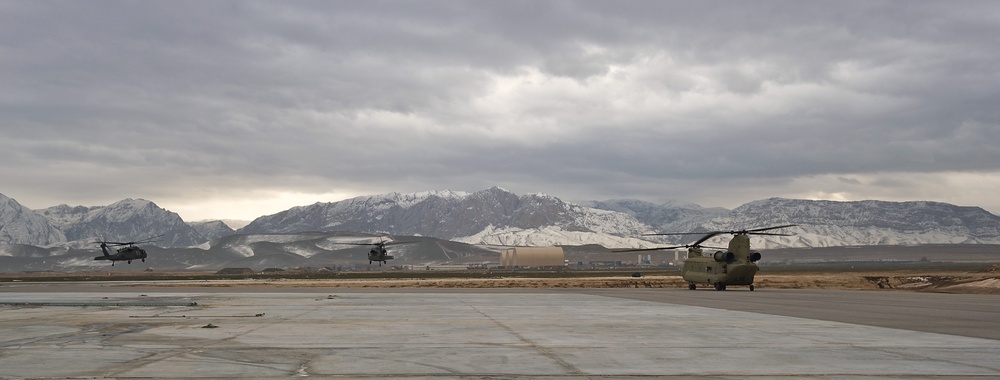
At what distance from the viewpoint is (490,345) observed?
18688 millimetres

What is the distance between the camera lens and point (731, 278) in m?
59.8

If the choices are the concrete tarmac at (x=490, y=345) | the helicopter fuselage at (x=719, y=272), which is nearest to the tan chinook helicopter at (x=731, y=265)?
the helicopter fuselage at (x=719, y=272)

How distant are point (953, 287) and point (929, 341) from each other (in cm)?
5173

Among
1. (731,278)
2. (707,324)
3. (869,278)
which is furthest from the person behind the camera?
(869,278)

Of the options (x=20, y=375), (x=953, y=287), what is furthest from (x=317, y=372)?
(x=953, y=287)

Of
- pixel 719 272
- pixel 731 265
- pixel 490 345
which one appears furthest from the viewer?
pixel 719 272

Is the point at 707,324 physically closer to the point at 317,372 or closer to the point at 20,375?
the point at 317,372

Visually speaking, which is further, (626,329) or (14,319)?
(14,319)

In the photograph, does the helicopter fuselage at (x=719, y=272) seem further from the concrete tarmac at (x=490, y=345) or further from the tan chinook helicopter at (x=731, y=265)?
the concrete tarmac at (x=490, y=345)

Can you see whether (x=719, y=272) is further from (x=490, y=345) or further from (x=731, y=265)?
(x=490, y=345)

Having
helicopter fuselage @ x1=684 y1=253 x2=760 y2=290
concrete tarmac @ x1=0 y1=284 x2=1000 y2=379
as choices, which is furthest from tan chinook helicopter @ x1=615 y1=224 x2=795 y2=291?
concrete tarmac @ x1=0 y1=284 x2=1000 y2=379

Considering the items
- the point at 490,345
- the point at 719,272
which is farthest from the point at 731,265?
the point at 490,345

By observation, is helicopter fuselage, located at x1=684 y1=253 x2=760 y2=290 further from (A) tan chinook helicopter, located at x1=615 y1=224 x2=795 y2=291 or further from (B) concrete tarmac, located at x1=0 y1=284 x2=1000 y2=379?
(B) concrete tarmac, located at x1=0 y1=284 x2=1000 y2=379

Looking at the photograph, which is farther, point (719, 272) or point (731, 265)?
point (719, 272)
